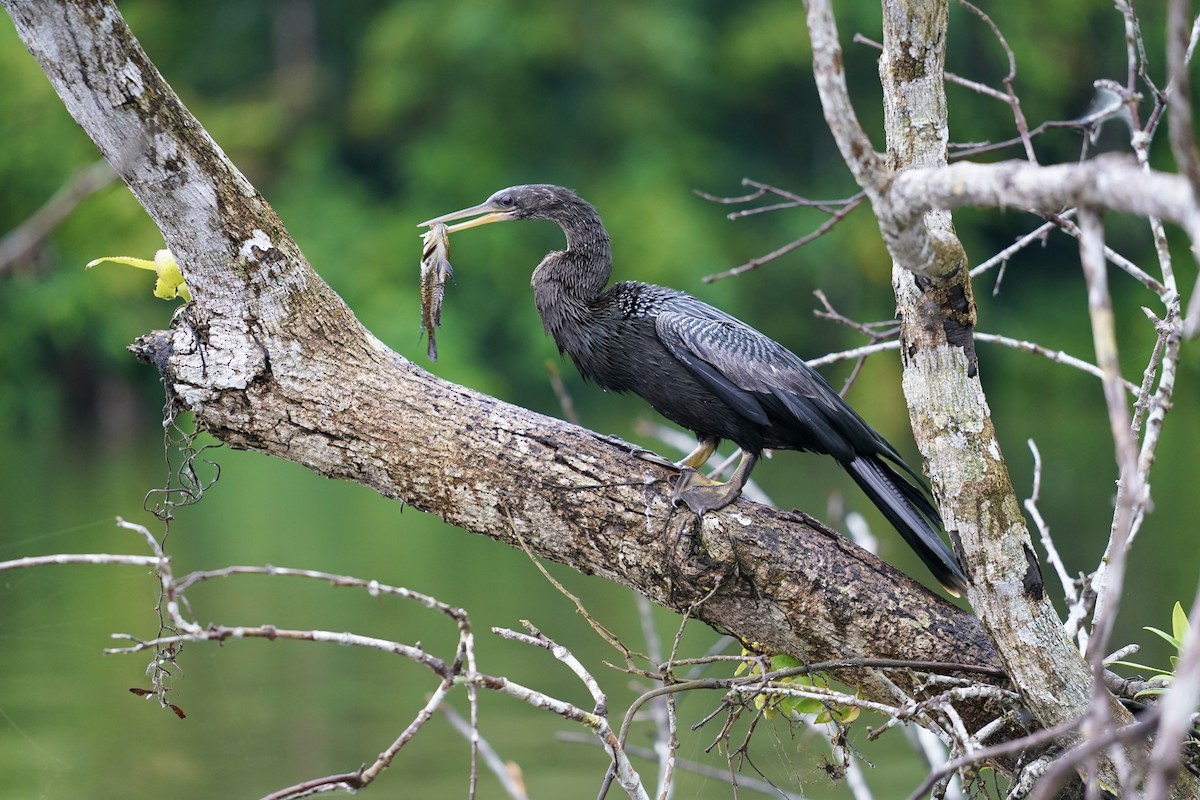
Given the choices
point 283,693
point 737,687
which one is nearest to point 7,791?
point 283,693

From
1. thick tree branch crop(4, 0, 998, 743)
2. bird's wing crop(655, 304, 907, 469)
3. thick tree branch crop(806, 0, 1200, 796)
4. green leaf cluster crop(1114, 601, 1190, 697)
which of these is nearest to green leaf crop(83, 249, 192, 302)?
thick tree branch crop(4, 0, 998, 743)

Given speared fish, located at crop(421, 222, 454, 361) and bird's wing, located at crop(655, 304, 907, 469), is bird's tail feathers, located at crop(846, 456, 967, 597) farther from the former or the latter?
speared fish, located at crop(421, 222, 454, 361)

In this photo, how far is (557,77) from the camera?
75.2 ft

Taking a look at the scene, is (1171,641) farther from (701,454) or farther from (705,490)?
(701,454)

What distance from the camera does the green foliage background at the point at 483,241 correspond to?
10555 mm

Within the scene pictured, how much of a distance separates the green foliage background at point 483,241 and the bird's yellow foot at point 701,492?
6027 millimetres

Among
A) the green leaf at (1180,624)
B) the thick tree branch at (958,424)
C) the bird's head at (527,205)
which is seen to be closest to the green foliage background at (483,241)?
the bird's head at (527,205)

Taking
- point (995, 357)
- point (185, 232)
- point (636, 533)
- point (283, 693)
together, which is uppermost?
point (185, 232)

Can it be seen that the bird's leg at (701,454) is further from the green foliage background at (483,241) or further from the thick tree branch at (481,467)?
the green foliage background at (483,241)

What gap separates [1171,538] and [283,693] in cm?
657

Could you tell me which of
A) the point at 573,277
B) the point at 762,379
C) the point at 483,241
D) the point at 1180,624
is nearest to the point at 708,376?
the point at 762,379

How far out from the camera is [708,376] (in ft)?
10.6

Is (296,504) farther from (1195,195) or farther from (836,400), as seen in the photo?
(1195,195)

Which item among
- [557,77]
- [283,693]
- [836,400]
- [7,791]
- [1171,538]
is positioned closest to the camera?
[836,400]
